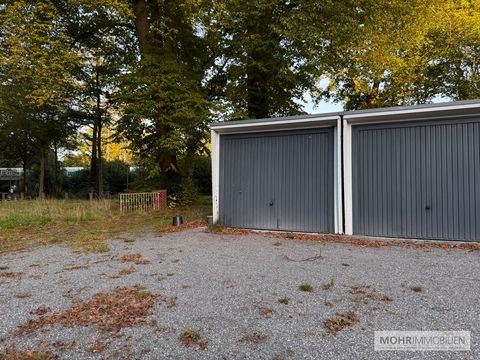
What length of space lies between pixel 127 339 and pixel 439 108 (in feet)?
19.6

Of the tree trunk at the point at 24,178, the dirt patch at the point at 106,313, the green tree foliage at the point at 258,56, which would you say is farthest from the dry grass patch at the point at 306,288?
the tree trunk at the point at 24,178

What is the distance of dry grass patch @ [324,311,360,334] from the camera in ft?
9.56

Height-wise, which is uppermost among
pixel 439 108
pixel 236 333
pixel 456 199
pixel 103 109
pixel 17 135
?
pixel 103 109

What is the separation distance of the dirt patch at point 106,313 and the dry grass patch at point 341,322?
5.32ft

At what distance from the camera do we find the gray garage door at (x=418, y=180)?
6.15 metres

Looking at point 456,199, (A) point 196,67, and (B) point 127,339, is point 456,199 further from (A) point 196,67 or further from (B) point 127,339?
(A) point 196,67

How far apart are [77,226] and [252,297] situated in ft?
21.6

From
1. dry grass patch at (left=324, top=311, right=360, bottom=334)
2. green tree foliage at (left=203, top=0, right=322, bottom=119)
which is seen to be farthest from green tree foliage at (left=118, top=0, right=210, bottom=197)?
dry grass patch at (left=324, top=311, right=360, bottom=334)

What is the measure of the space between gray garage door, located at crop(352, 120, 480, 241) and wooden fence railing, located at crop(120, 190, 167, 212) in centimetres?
739

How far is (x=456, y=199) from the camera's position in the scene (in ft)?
20.3

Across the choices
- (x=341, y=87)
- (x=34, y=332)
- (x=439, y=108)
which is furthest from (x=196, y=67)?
(x=34, y=332)

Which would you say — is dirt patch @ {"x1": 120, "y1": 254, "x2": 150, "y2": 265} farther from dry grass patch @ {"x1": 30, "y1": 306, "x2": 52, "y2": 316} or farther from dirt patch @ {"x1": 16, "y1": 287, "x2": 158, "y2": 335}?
dry grass patch @ {"x1": 30, "y1": 306, "x2": 52, "y2": 316}

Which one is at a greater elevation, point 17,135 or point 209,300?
point 17,135

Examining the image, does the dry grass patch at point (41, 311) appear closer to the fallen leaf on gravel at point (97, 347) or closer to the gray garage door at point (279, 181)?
the fallen leaf on gravel at point (97, 347)
